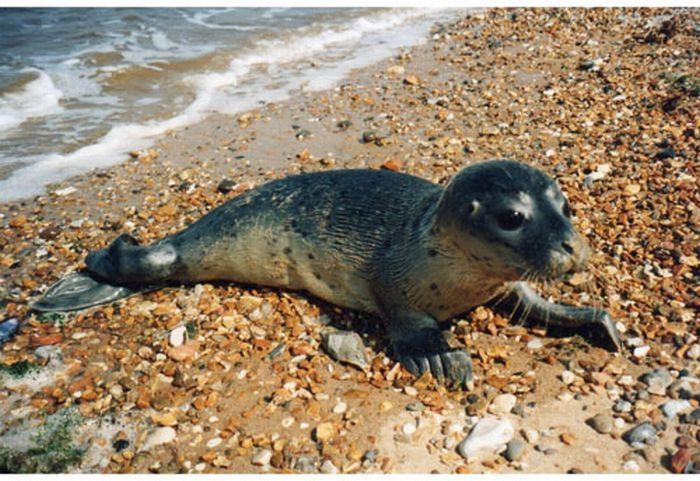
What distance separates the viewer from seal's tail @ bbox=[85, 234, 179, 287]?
13.0ft

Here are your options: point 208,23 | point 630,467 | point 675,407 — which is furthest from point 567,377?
point 208,23

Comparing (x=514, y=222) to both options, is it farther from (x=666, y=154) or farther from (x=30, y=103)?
(x=30, y=103)

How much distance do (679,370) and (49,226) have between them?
4.40 m

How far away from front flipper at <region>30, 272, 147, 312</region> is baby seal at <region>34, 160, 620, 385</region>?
0.03ft

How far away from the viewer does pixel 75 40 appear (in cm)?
1084

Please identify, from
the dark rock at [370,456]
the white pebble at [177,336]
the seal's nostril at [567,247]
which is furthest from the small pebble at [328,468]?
the seal's nostril at [567,247]

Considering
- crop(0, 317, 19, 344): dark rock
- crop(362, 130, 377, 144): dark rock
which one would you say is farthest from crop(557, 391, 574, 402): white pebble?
crop(362, 130, 377, 144): dark rock

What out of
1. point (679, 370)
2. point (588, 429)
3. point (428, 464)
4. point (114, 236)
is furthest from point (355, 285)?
point (114, 236)

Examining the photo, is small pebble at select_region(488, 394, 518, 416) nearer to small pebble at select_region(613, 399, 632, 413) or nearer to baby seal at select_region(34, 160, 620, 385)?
baby seal at select_region(34, 160, 620, 385)

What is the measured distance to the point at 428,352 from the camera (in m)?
3.18

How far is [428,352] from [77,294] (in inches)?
87.9
